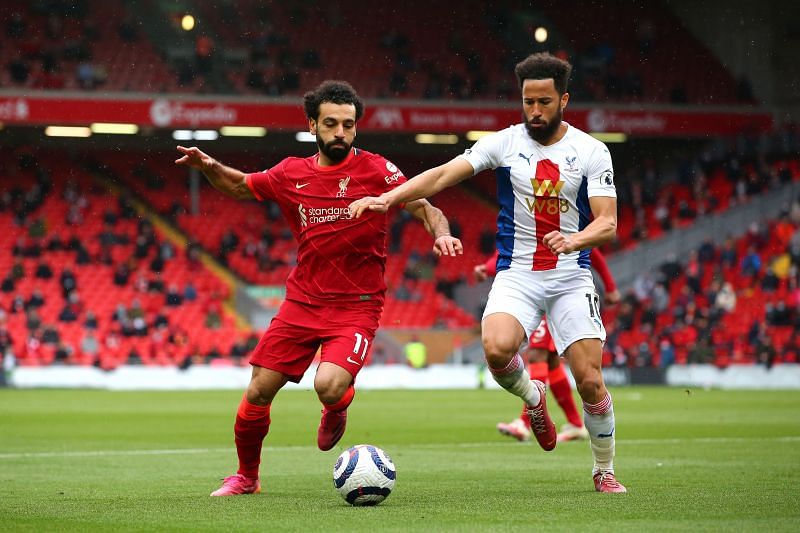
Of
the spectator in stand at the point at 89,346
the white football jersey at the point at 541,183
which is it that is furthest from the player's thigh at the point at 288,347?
the spectator in stand at the point at 89,346

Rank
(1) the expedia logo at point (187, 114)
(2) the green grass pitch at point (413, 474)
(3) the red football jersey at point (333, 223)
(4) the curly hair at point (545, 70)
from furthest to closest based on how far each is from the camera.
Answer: (1) the expedia logo at point (187, 114) → (3) the red football jersey at point (333, 223) → (4) the curly hair at point (545, 70) → (2) the green grass pitch at point (413, 474)

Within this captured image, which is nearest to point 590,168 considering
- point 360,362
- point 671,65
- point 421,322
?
point 360,362

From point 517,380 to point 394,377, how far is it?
23.8m

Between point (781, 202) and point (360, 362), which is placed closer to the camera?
point (360, 362)

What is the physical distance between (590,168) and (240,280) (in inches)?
1207

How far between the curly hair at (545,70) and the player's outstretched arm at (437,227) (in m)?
1.03

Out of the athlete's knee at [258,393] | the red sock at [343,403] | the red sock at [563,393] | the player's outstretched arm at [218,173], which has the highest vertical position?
the player's outstretched arm at [218,173]

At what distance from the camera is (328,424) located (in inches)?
344

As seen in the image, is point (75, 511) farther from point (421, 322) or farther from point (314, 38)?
point (314, 38)

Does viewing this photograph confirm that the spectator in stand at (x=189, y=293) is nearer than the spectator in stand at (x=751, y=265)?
No

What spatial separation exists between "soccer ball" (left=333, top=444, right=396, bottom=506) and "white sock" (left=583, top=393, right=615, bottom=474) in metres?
1.42

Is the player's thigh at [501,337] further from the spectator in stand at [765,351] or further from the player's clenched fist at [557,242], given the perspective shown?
the spectator in stand at [765,351]

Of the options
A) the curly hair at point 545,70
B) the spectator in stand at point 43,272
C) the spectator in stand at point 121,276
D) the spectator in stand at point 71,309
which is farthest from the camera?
the spectator in stand at point 121,276

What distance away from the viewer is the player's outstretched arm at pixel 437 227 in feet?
25.7
